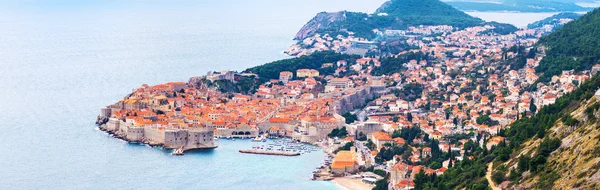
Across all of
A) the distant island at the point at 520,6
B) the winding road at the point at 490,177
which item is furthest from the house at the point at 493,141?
the distant island at the point at 520,6

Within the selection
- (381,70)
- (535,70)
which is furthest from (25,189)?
(381,70)

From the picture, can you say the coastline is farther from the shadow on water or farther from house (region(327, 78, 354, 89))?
house (region(327, 78, 354, 89))

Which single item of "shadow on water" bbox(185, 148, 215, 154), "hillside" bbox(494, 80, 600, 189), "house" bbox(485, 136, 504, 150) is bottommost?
"shadow on water" bbox(185, 148, 215, 154)

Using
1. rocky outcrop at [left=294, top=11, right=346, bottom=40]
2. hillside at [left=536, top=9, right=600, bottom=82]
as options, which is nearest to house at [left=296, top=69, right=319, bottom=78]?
hillside at [left=536, top=9, right=600, bottom=82]

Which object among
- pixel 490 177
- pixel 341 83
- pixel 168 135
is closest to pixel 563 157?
pixel 490 177

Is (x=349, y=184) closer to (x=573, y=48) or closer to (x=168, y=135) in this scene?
(x=168, y=135)

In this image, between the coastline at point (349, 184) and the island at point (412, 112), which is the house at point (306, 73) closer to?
the island at point (412, 112)

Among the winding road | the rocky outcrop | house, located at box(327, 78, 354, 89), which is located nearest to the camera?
the winding road
